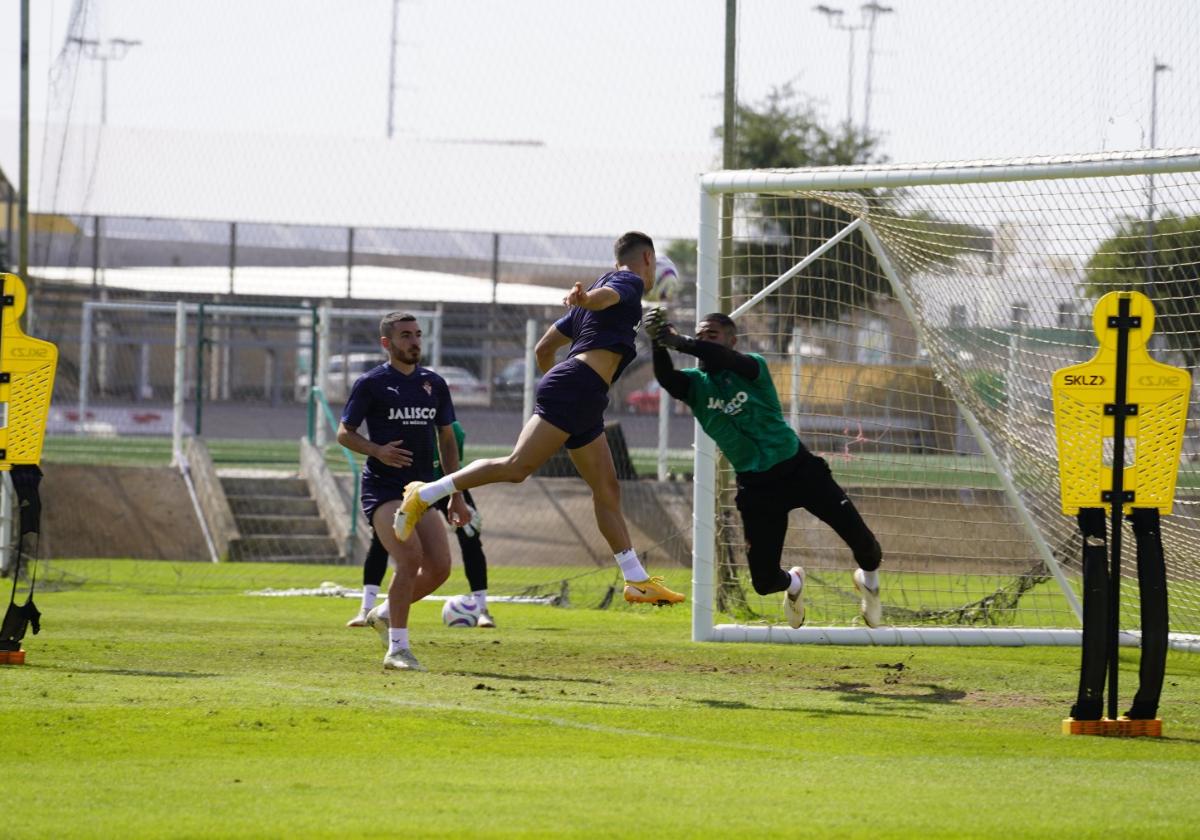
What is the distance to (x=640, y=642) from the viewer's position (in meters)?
12.8

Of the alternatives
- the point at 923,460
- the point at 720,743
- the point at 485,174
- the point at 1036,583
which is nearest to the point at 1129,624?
the point at 1036,583

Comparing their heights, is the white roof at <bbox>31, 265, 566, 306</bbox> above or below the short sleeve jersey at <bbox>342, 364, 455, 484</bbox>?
above

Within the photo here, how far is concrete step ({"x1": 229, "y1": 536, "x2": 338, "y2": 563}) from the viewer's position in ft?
73.3

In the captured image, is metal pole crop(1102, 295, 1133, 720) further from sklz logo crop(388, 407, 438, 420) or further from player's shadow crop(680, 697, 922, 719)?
sklz logo crop(388, 407, 438, 420)

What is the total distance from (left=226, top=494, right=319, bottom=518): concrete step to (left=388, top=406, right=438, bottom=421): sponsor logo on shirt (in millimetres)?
12268

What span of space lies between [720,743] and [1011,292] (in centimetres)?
716

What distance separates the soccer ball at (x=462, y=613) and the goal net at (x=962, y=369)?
2.10 metres

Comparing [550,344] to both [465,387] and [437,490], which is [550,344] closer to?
[437,490]

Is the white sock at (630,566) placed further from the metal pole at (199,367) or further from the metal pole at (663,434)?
the metal pole at (199,367)

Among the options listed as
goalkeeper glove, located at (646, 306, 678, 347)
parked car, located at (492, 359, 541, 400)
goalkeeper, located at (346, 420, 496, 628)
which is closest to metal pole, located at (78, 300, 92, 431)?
parked car, located at (492, 359, 541, 400)

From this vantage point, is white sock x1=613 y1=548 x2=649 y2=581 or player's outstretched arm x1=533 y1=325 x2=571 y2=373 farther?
player's outstretched arm x1=533 y1=325 x2=571 y2=373

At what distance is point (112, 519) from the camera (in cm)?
2275

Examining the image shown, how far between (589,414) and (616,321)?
1.91ft

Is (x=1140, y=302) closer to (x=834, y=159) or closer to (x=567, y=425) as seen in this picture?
(x=567, y=425)
